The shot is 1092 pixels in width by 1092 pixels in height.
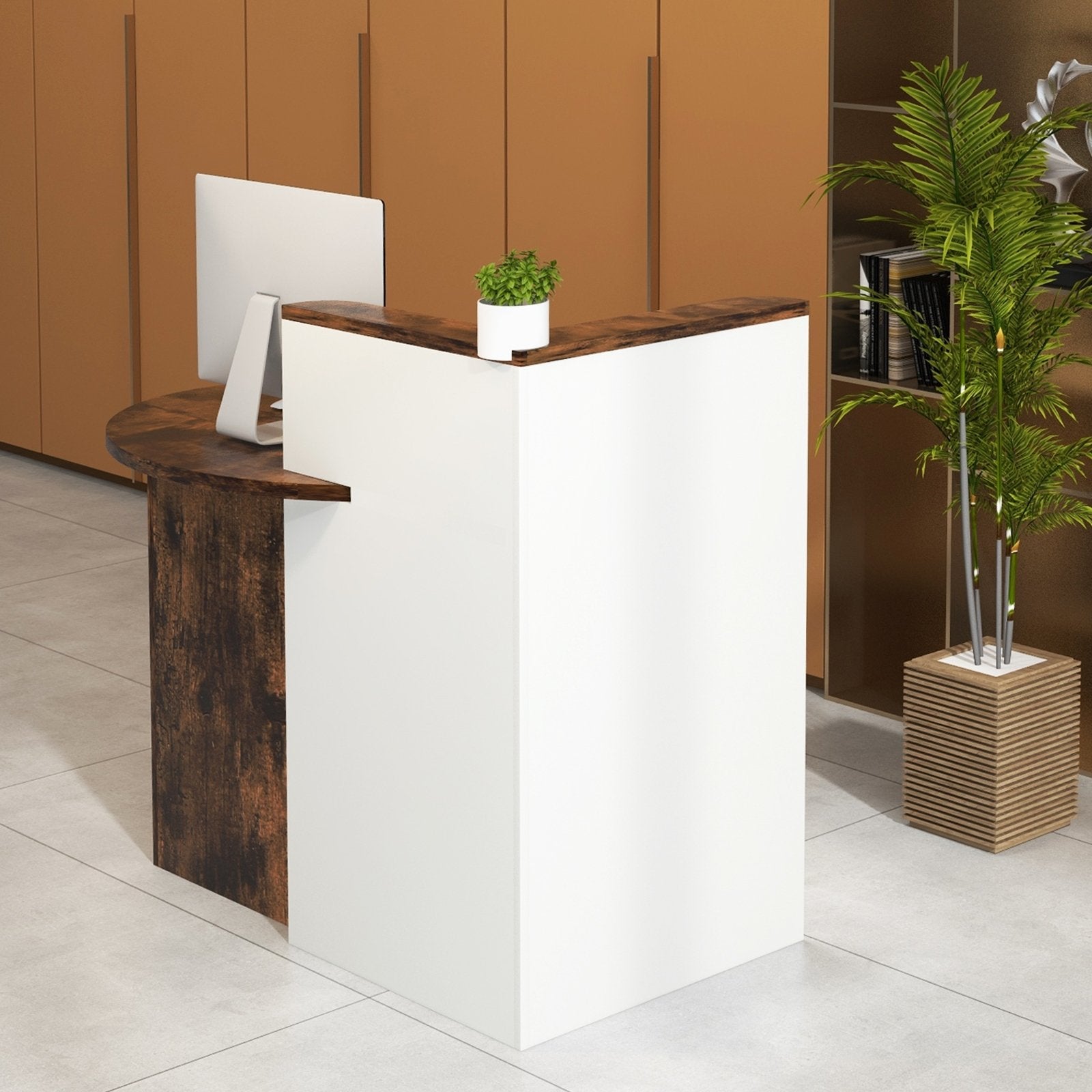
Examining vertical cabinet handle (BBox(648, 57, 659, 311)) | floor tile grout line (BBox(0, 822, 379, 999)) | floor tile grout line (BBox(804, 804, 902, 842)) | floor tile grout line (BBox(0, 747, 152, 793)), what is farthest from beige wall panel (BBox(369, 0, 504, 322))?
floor tile grout line (BBox(0, 822, 379, 999))

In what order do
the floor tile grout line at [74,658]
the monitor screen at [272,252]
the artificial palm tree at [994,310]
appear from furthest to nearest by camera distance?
the floor tile grout line at [74,658]
the artificial palm tree at [994,310]
the monitor screen at [272,252]

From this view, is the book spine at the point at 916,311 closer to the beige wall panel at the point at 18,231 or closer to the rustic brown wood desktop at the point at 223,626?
the rustic brown wood desktop at the point at 223,626

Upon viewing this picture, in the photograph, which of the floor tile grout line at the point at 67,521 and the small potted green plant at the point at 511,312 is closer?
the small potted green plant at the point at 511,312

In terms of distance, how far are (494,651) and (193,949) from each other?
3.35 ft

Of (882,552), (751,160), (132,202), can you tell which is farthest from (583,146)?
(132,202)

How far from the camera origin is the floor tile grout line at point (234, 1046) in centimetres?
332

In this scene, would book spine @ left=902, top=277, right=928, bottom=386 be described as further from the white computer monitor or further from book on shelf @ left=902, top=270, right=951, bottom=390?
the white computer monitor

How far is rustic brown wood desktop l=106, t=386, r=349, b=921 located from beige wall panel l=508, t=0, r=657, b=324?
1.69 m

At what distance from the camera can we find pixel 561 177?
18.3 feet

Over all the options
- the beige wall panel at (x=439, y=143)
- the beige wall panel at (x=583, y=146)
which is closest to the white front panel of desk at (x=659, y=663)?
the beige wall panel at (x=583, y=146)

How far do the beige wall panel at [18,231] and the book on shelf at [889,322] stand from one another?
3.74 metres

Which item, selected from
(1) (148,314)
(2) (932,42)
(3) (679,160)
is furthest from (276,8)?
(2) (932,42)

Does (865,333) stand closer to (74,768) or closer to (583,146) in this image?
(583,146)

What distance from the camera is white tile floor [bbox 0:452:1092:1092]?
11.0 feet
